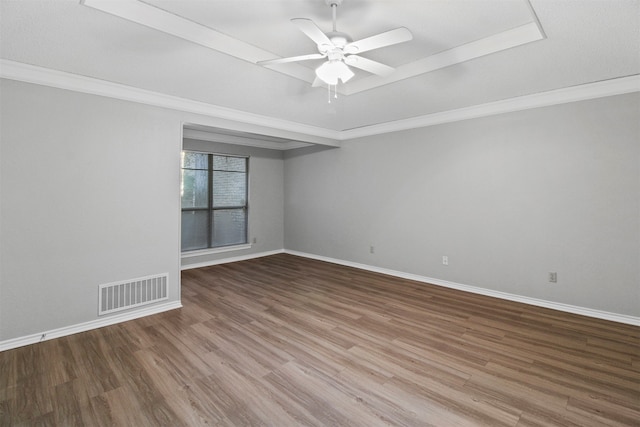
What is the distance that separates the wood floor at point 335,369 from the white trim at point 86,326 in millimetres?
90

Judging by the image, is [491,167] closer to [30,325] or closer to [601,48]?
[601,48]

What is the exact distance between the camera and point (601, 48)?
2467mm

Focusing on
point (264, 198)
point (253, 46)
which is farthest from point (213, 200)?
point (253, 46)

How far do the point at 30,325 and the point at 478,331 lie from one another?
4181 mm

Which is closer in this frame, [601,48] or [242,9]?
[242,9]

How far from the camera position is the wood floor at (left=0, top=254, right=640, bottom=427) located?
180 cm

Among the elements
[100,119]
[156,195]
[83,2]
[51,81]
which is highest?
[83,2]

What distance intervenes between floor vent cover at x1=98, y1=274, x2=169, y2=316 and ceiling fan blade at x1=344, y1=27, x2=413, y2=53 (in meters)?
3.12

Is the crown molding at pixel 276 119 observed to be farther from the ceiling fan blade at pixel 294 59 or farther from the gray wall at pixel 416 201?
the ceiling fan blade at pixel 294 59

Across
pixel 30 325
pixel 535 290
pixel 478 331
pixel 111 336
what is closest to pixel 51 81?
pixel 30 325

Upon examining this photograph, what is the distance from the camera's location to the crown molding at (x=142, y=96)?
8.53ft

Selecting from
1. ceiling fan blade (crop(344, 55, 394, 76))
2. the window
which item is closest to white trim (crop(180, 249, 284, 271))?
the window

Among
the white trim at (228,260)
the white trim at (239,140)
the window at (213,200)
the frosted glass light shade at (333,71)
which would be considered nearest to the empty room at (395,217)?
the frosted glass light shade at (333,71)

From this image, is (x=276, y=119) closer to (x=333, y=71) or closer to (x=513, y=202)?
(x=333, y=71)
